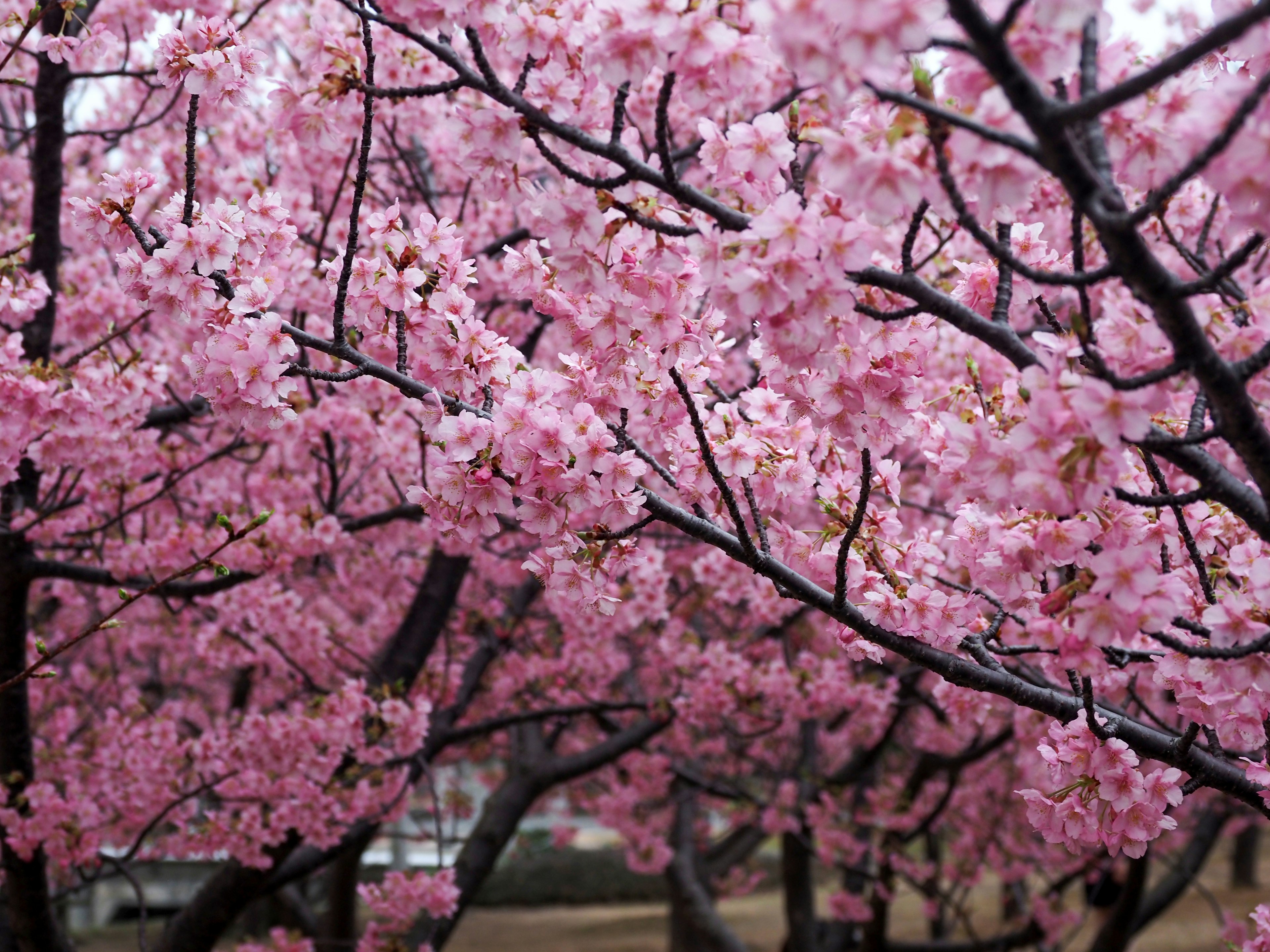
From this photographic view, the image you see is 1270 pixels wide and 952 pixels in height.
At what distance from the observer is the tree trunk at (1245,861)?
1489 centimetres

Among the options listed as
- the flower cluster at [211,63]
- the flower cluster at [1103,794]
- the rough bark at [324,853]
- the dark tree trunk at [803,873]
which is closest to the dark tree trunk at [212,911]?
the rough bark at [324,853]

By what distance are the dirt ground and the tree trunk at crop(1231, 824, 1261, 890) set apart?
228 millimetres

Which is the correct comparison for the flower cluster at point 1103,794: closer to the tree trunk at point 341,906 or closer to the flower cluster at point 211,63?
the flower cluster at point 211,63

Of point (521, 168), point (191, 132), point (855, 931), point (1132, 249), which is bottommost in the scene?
point (855, 931)

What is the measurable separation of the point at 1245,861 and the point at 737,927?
8201 millimetres

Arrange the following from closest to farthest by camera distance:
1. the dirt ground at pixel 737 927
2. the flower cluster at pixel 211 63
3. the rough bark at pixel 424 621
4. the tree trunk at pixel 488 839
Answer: the flower cluster at pixel 211 63 → the rough bark at pixel 424 621 → the tree trunk at pixel 488 839 → the dirt ground at pixel 737 927

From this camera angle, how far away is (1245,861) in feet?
49.2

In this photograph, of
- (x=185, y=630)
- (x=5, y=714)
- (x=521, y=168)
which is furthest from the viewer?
(x=185, y=630)

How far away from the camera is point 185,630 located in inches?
315

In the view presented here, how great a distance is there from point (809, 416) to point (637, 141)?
2.83ft

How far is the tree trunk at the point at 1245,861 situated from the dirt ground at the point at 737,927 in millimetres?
228

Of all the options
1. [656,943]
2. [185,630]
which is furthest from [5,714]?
[656,943]

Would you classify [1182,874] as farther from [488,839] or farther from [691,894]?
[488,839]

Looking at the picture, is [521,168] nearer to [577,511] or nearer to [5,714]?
[577,511]
